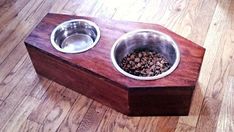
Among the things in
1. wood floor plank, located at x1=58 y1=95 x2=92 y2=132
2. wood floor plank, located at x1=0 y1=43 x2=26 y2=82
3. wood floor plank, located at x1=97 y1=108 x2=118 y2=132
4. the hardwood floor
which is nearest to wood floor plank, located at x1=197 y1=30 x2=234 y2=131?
the hardwood floor

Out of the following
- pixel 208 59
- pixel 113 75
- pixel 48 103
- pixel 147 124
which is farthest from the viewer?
pixel 208 59

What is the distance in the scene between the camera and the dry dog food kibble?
141 centimetres

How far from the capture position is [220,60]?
63.6 inches

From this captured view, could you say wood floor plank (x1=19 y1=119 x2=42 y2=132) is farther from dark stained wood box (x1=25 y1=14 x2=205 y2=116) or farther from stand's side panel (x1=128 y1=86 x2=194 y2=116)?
stand's side panel (x1=128 y1=86 x2=194 y2=116)

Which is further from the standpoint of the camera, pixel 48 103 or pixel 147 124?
pixel 48 103

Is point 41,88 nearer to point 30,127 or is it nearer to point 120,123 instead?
point 30,127

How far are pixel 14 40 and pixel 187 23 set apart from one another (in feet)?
3.16

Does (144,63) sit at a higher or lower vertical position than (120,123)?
higher

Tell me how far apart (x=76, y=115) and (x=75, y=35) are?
0.40 meters

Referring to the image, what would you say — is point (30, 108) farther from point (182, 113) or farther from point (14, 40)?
point (182, 113)

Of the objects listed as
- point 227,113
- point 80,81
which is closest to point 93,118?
point 80,81

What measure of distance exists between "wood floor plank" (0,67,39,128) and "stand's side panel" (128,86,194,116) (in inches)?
20.8

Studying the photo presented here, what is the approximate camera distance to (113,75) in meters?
1.29

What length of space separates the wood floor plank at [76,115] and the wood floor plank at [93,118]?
0.02 metres
